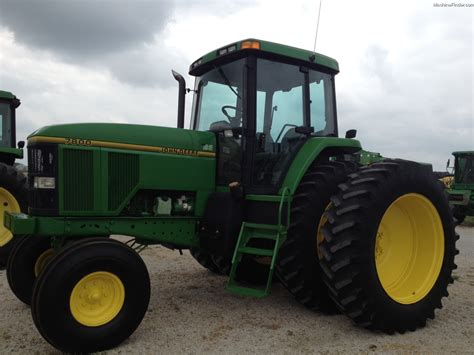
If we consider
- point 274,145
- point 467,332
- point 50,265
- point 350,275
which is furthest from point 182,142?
point 467,332

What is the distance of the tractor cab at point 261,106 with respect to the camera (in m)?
4.50

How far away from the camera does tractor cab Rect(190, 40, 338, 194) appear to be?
4496 mm

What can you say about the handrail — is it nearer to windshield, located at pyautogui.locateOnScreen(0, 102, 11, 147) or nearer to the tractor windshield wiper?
the tractor windshield wiper

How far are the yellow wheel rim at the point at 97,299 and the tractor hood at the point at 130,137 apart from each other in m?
1.15

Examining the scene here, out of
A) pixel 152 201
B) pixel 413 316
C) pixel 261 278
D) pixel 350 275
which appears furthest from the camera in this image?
pixel 261 278

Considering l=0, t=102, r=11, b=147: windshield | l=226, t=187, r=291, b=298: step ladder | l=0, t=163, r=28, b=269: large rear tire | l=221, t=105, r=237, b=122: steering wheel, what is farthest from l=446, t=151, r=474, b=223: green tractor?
l=0, t=102, r=11, b=147: windshield

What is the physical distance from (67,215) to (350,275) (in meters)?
2.40

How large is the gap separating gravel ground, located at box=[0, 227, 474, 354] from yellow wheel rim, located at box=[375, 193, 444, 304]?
41 centimetres

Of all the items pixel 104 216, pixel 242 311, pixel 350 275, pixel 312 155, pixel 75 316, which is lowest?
pixel 242 311

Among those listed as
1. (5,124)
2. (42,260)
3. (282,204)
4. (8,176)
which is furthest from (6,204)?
(282,204)

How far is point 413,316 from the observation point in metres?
4.09

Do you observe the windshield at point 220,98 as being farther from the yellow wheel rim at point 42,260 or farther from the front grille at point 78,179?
the yellow wheel rim at point 42,260

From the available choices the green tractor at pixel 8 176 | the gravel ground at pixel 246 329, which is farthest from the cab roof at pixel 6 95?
the gravel ground at pixel 246 329

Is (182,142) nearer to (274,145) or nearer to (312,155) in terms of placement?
(274,145)
